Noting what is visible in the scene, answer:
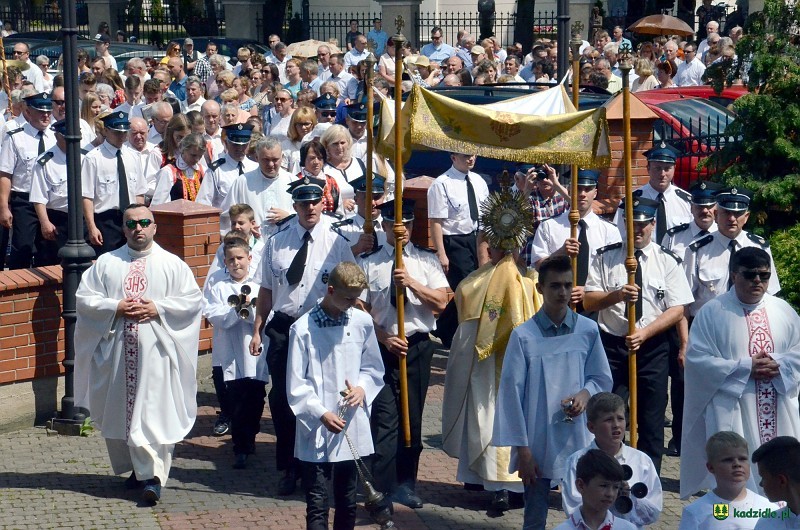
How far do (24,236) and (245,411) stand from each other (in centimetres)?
439

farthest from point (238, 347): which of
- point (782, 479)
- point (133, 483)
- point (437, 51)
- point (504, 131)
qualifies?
point (437, 51)

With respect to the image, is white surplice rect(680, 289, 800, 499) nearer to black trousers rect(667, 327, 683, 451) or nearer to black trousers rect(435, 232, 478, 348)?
black trousers rect(667, 327, 683, 451)

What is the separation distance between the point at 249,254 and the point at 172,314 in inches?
44.4

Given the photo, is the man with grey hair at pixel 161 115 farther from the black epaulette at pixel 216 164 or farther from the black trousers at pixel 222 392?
the black trousers at pixel 222 392

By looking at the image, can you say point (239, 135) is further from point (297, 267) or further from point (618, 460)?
point (618, 460)

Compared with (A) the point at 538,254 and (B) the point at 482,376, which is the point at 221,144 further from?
(B) the point at 482,376

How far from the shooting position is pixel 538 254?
380 inches

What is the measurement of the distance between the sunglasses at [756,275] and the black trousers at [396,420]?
218cm

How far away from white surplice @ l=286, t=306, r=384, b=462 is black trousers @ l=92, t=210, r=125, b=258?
5029mm

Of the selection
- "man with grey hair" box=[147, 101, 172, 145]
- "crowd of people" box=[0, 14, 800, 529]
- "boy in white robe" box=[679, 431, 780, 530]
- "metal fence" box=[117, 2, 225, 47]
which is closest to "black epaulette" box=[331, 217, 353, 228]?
"crowd of people" box=[0, 14, 800, 529]

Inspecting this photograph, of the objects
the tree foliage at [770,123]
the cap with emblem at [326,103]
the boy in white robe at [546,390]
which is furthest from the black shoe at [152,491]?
the cap with emblem at [326,103]

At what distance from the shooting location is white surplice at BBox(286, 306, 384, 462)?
735cm

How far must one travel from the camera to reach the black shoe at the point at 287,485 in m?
8.58

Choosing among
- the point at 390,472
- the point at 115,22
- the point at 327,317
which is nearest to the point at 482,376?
the point at 390,472
